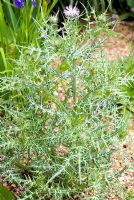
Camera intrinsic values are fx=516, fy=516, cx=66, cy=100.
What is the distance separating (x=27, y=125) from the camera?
7.66ft

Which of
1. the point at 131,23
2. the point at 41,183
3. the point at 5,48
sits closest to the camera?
the point at 41,183

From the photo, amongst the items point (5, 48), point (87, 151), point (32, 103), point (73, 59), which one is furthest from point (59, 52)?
point (5, 48)

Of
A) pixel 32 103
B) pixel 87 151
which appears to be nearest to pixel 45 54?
pixel 32 103

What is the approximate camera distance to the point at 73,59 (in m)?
2.26

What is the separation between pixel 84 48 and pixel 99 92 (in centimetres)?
22

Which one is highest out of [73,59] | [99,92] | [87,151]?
[73,59]

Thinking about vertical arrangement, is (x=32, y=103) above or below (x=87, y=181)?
above

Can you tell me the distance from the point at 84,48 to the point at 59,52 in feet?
0.40

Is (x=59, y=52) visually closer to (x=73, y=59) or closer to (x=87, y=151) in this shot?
(x=73, y=59)

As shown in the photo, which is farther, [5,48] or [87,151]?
[5,48]

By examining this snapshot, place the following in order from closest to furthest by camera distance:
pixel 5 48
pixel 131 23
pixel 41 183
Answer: pixel 41 183 → pixel 5 48 → pixel 131 23

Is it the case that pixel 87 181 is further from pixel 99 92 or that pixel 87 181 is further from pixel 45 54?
pixel 45 54

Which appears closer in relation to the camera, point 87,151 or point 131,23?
point 87,151

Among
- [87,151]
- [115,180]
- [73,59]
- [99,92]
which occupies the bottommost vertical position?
[115,180]
